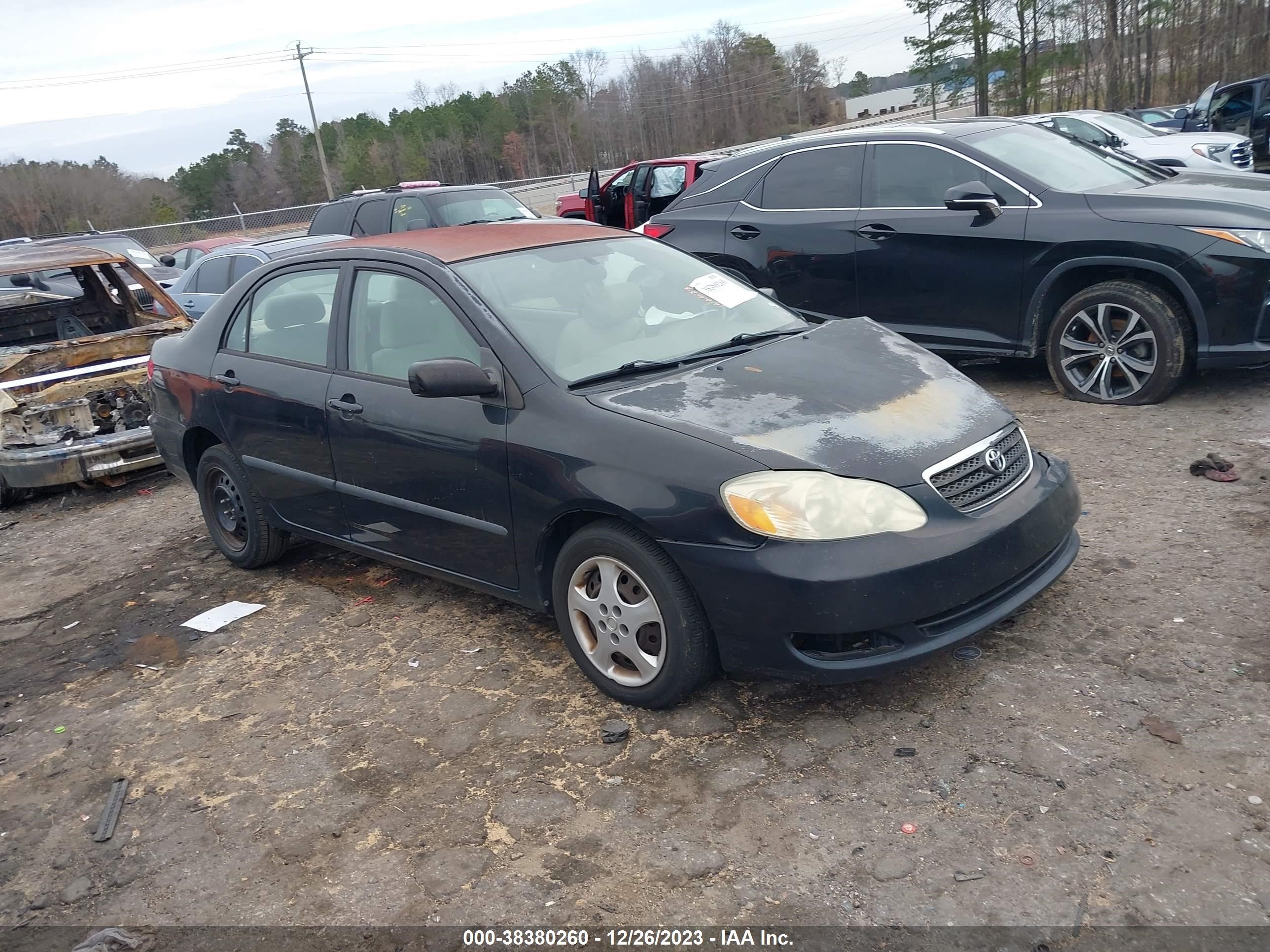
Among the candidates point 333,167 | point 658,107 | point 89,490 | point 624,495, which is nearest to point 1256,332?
point 624,495

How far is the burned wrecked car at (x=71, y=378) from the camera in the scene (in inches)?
283

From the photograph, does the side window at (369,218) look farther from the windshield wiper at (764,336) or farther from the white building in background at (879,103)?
the white building in background at (879,103)

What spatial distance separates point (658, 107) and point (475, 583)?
289 feet

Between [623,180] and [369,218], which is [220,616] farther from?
[623,180]

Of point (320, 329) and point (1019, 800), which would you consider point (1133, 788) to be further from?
point (320, 329)

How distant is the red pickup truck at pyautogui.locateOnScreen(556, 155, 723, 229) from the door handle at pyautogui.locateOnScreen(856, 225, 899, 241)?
8.01 meters

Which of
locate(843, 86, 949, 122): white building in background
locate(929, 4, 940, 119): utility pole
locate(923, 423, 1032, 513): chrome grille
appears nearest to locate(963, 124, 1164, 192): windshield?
locate(923, 423, 1032, 513): chrome grille

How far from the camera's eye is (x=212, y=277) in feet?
37.5

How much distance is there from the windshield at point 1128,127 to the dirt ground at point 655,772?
1173 cm

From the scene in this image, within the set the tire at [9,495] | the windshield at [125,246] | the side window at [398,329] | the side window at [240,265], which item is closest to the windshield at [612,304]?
the side window at [398,329]

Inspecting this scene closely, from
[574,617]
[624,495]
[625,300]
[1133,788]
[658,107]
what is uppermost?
[658,107]

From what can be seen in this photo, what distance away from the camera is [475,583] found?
415cm

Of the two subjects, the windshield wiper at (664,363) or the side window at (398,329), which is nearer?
the windshield wiper at (664,363)

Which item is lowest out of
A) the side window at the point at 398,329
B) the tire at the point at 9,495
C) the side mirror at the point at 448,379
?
the tire at the point at 9,495
